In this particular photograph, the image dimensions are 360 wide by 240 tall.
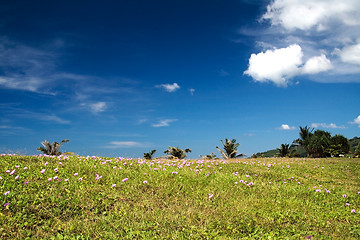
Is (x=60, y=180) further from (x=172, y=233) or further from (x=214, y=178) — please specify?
(x=214, y=178)

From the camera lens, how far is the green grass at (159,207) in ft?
18.8

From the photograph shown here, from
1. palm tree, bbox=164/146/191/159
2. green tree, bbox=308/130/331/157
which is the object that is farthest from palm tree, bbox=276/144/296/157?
palm tree, bbox=164/146/191/159

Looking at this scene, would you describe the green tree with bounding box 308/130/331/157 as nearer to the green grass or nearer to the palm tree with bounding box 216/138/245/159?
the palm tree with bounding box 216/138/245/159

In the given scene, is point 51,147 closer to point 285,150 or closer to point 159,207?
point 159,207

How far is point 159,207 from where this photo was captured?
279 inches

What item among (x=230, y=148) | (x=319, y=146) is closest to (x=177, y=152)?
(x=230, y=148)

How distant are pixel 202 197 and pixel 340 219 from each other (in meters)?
4.01

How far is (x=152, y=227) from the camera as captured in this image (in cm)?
584

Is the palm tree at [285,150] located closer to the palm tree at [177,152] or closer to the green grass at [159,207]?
the palm tree at [177,152]

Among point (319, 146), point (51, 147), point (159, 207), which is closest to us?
point (159, 207)

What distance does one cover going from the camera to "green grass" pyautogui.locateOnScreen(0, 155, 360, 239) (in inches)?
225

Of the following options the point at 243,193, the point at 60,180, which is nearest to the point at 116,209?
the point at 60,180

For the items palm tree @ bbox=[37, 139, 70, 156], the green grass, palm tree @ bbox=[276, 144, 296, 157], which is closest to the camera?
the green grass

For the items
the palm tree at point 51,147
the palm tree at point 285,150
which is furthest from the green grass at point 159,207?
the palm tree at point 285,150
